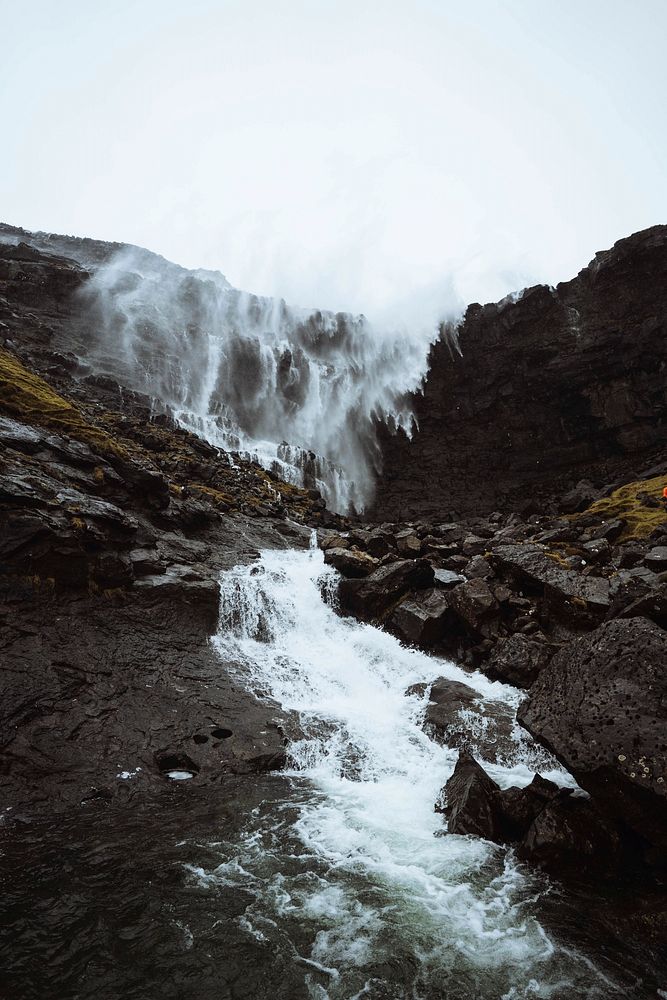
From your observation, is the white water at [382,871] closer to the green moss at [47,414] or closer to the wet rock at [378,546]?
the wet rock at [378,546]

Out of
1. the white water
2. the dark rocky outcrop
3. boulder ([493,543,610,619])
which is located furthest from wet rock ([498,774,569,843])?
boulder ([493,543,610,619])

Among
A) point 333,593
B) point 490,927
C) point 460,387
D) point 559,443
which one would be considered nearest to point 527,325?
point 460,387

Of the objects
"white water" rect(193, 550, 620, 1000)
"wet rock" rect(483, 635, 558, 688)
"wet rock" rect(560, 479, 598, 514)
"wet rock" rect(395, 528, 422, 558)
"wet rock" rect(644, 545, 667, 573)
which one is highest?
"wet rock" rect(560, 479, 598, 514)

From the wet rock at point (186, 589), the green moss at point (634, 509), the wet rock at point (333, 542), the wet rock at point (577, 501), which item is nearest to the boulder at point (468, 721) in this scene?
the wet rock at point (186, 589)

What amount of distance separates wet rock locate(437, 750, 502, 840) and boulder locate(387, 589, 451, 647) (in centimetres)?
680

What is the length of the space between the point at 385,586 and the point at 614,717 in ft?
34.6

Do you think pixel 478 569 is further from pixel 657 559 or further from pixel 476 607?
pixel 657 559

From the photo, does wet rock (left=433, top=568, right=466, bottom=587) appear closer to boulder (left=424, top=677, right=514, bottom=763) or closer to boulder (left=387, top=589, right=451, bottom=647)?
boulder (left=387, top=589, right=451, bottom=647)

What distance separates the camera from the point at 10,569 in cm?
1231

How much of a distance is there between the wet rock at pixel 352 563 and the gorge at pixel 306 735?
0.28ft

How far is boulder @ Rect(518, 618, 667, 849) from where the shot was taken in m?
6.61

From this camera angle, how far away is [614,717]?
24.0 ft

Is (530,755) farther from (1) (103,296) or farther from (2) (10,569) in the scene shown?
(1) (103,296)

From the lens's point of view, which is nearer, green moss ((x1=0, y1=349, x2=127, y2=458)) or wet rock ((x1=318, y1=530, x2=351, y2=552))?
green moss ((x1=0, y1=349, x2=127, y2=458))
